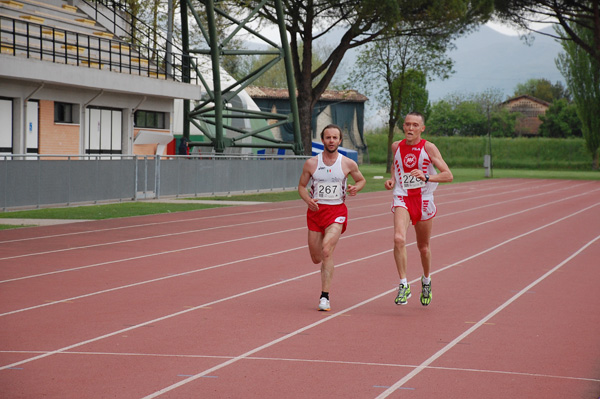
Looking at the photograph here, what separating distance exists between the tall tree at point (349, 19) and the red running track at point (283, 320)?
80.3ft

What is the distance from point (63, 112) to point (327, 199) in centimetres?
2510

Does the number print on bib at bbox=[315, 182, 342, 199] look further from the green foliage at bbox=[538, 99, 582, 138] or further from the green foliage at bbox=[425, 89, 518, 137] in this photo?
the green foliage at bbox=[425, 89, 518, 137]

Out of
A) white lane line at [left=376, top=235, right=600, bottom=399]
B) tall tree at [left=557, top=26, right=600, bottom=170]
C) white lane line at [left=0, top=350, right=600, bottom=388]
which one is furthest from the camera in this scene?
tall tree at [left=557, top=26, right=600, bottom=170]

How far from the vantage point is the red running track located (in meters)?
6.26

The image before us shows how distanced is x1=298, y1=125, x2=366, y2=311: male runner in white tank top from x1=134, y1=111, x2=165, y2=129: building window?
95.3 feet

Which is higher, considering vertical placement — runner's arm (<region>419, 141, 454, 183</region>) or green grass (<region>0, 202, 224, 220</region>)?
runner's arm (<region>419, 141, 454, 183</region>)

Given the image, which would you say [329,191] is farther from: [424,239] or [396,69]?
[396,69]

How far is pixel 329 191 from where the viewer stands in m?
9.45

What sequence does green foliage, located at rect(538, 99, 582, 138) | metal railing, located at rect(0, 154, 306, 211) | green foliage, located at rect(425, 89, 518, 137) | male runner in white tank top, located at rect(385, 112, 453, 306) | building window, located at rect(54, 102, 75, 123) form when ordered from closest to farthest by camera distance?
male runner in white tank top, located at rect(385, 112, 453, 306) → metal railing, located at rect(0, 154, 306, 211) → building window, located at rect(54, 102, 75, 123) → green foliage, located at rect(538, 99, 582, 138) → green foliage, located at rect(425, 89, 518, 137)

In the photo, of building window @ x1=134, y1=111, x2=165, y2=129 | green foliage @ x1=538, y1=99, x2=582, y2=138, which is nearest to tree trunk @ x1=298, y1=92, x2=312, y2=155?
building window @ x1=134, y1=111, x2=165, y2=129

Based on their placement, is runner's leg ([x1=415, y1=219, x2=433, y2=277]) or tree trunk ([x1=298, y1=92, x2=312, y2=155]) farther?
tree trunk ([x1=298, y1=92, x2=312, y2=155])

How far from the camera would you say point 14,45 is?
94.8 ft

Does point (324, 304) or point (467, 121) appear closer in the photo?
point (324, 304)

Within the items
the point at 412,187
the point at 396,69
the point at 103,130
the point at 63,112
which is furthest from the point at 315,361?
the point at 396,69
